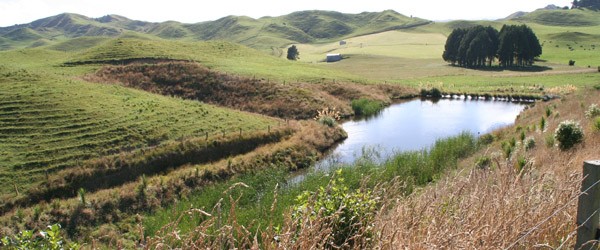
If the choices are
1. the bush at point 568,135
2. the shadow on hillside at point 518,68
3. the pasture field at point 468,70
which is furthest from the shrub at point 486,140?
the shadow on hillside at point 518,68

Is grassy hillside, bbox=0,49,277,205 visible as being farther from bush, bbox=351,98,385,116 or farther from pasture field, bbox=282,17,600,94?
pasture field, bbox=282,17,600,94

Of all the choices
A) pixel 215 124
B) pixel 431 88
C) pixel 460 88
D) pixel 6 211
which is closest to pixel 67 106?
pixel 215 124

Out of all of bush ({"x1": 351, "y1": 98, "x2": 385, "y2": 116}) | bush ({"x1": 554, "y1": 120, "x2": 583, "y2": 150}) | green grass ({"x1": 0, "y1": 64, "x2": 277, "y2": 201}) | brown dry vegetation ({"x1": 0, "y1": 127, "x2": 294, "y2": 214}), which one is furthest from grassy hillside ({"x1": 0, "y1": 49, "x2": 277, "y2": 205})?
bush ({"x1": 554, "y1": 120, "x2": 583, "y2": 150})

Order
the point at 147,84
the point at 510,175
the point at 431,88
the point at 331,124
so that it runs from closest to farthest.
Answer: the point at 510,175, the point at 331,124, the point at 147,84, the point at 431,88

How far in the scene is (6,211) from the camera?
20922mm

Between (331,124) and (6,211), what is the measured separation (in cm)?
2507

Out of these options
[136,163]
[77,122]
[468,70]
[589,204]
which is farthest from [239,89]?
[468,70]

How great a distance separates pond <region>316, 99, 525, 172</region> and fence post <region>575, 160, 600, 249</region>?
22.8 meters

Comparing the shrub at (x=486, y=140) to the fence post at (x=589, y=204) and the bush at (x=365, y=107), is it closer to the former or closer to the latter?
the bush at (x=365, y=107)

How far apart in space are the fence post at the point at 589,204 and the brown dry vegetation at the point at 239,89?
3960cm

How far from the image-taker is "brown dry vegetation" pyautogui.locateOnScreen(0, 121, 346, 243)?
19.8 meters

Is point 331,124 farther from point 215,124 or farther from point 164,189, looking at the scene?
point 164,189

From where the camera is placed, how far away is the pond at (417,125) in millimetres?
33375

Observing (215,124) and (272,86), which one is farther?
(272,86)
